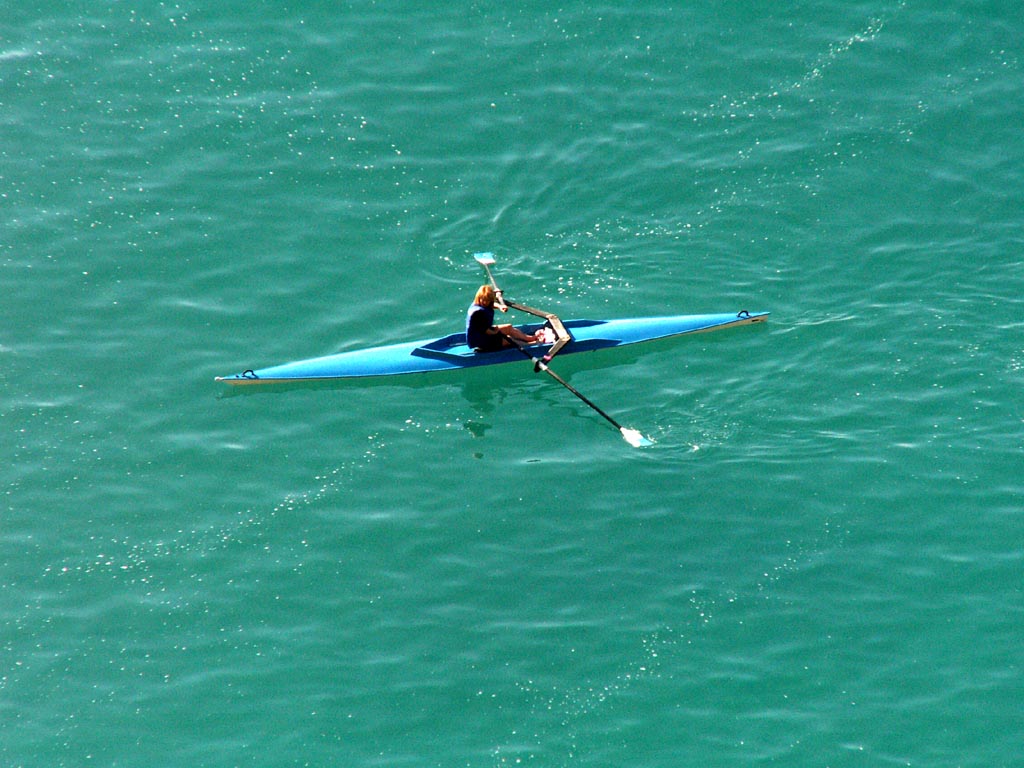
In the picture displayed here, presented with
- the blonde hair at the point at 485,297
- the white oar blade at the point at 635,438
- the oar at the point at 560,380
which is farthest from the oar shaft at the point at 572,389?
the blonde hair at the point at 485,297

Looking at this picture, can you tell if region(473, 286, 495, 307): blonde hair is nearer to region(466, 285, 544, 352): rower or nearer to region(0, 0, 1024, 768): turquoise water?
region(466, 285, 544, 352): rower

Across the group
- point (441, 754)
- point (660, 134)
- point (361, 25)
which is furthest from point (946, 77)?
point (441, 754)

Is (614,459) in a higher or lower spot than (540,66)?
lower

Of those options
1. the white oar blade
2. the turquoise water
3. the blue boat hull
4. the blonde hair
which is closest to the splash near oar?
the blue boat hull

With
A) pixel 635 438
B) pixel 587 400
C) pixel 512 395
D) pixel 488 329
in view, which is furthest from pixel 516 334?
pixel 635 438

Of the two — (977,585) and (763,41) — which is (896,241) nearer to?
(763,41)

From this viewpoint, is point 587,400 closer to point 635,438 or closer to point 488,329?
point 635,438
